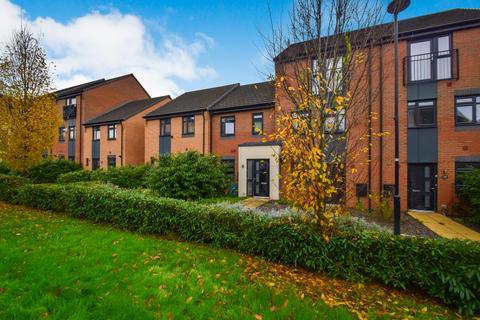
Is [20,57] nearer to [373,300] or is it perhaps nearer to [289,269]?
[289,269]

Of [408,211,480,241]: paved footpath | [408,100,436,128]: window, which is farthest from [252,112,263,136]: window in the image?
[408,211,480,241]: paved footpath

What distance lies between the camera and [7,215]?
7594 mm

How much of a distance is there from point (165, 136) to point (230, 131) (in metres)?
5.87

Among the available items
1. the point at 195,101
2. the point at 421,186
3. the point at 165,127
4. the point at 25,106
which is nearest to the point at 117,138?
the point at 165,127

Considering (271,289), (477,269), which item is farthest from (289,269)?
(477,269)

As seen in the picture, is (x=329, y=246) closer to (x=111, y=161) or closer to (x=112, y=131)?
(x=111, y=161)

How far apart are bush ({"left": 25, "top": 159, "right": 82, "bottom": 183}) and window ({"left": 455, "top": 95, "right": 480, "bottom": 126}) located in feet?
84.1

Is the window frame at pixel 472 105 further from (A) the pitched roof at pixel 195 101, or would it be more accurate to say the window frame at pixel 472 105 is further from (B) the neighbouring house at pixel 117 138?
(B) the neighbouring house at pixel 117 138

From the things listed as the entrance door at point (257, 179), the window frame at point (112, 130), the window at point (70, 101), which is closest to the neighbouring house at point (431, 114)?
the entrance door at point (257, 179)

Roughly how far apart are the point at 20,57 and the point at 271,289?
49.5 feet

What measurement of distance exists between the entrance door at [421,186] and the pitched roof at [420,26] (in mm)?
6190

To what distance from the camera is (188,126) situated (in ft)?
57.3

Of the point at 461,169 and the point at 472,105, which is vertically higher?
the point at 472,105

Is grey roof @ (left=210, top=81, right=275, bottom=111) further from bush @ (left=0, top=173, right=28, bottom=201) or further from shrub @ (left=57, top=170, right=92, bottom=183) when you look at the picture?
bush @ (left=0, top=173, right=28, bottom=201)
